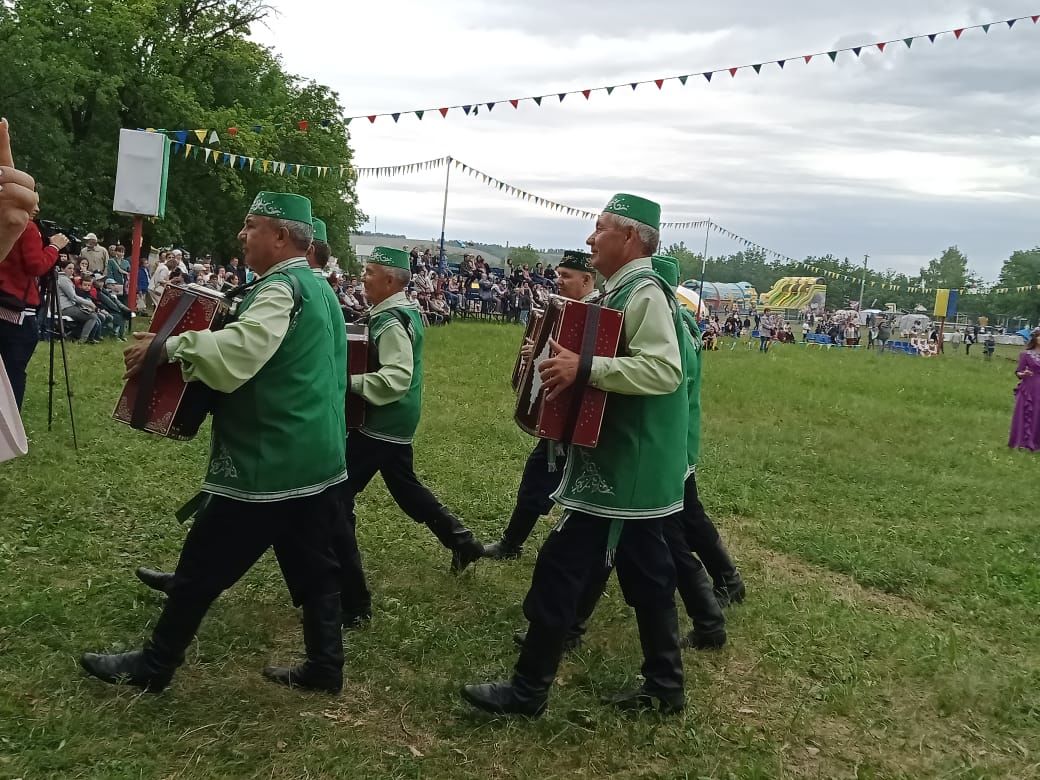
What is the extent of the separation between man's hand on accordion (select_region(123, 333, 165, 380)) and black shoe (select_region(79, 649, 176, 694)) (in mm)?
1200

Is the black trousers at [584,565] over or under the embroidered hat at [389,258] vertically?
under

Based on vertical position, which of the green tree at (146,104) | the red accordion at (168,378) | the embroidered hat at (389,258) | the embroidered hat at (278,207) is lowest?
the red accordion at (168,378)

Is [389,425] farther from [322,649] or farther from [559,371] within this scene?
[559,371]

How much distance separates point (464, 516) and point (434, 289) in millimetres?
18898

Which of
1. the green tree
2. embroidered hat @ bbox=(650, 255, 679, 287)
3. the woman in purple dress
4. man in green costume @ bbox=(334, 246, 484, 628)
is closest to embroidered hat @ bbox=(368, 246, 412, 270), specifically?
man in green costume @ bbox=(334, 246, 484, 628)

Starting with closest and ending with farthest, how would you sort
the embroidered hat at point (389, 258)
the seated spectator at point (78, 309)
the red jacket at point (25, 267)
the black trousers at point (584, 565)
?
the black trousers at point (584, 565), the embroidered hat at point (389, 258), the red jacket at point (25, 267), the seated spectator at point (78, 309)

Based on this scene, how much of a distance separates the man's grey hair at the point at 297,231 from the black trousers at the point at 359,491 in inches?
49.7

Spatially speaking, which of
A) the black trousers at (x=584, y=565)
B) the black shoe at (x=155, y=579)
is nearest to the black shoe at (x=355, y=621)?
the black shoe at (x=155, y=579)

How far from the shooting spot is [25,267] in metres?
5.86

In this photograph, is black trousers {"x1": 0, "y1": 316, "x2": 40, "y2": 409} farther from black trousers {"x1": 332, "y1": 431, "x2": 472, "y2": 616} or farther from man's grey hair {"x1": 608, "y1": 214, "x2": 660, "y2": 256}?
man's grey hair {"x1": 608, "y1": 214, "x2": 660, "y2": 256}

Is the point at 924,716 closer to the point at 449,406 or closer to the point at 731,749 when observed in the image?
the point at 731,749

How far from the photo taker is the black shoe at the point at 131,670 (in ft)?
11.5

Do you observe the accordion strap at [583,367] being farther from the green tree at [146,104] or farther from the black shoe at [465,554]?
the green tree at [146,104]

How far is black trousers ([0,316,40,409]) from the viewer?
5.93m
